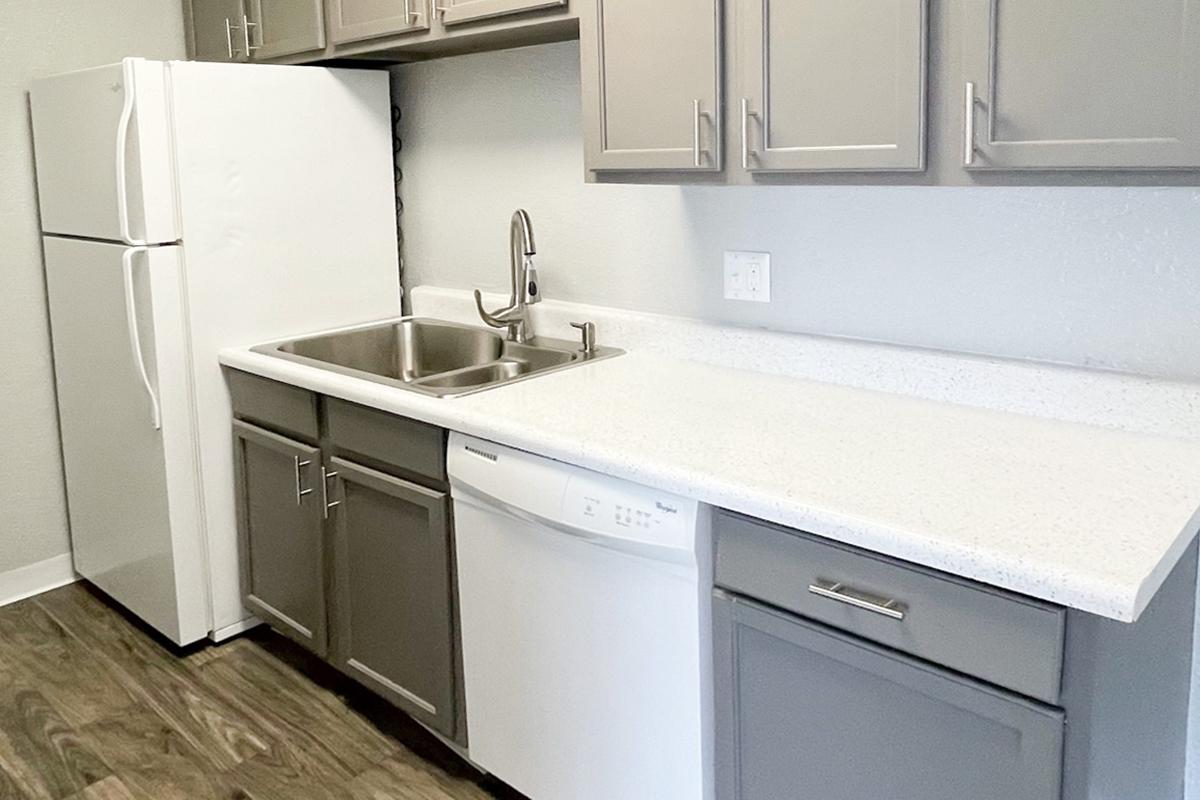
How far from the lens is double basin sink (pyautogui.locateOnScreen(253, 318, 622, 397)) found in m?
2.56

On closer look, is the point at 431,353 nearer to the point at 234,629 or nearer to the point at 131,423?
the point at 131,423

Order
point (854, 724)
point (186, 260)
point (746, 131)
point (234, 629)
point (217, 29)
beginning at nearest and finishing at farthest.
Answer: point (854, 724), point (746, 131), point (186, 260), point (234, 629), point (217, 29)

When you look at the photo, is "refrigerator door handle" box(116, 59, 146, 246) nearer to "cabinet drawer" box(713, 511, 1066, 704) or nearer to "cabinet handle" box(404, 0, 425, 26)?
"cabinet handle" box(404, 0, 425, 26)

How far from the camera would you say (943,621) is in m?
1.39

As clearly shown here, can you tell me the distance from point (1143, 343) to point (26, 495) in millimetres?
3084

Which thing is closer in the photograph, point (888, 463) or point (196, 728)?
point (888, 463)

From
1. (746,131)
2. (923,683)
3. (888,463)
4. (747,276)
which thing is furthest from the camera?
(747,276)

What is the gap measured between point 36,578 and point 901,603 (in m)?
2.89

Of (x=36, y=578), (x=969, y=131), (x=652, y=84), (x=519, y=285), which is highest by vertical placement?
(x=652, y=84)

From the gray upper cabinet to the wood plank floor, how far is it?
1.71m

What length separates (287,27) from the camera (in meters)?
2.87

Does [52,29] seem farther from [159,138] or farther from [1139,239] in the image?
[1139,239]

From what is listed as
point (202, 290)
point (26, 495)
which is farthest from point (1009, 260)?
point (26, 495)

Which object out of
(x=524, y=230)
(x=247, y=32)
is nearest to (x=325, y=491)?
(x=524, y=230)
